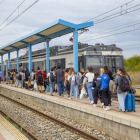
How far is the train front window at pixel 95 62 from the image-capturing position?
13.4 m

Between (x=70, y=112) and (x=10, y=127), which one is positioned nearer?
(x=10, y=127)

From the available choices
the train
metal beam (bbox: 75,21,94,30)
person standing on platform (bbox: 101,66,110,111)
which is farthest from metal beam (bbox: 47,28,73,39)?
person standing on platform (bbox: 101,66,110,111)

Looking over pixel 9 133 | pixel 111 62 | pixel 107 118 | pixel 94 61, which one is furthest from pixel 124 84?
pixel 111 62

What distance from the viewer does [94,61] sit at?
44.5 feet

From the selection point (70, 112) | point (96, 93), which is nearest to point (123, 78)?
point (96, 93)

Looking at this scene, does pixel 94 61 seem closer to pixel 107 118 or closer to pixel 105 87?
pixel 105 87

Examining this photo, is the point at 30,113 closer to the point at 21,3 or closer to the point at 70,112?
the point at 70,112

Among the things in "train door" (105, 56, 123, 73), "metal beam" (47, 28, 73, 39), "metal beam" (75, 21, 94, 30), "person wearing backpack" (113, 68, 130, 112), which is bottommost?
"person wearing backpack" (113, 68, 130, 112)

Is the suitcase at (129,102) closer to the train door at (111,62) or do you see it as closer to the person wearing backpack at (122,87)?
the person wearing backpack at (122,87)

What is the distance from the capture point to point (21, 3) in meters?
11.1

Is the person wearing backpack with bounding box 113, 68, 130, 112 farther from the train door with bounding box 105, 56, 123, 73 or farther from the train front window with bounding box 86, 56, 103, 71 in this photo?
the train door with bounding box 105, 56, 123, 73

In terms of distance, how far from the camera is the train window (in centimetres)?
1337

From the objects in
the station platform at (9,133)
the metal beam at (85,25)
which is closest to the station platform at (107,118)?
the station platform at (9,133)

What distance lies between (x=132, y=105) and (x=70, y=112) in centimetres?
271
